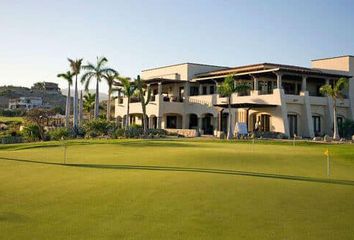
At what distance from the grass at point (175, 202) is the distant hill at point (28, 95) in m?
136

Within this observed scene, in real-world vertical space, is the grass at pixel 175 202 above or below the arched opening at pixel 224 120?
below

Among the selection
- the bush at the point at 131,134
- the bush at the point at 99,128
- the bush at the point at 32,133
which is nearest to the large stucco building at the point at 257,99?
the bush at the point at 131,134

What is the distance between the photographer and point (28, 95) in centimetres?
15375

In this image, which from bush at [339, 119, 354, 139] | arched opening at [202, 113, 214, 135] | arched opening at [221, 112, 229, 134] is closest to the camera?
bush at [339, 119, 354, 139]

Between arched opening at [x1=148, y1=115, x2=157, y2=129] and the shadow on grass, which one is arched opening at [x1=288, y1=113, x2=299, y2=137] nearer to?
arched opening at [x1=148, y1=115, x2=157, y2=129]

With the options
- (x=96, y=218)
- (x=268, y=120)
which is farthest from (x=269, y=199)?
(x=268, y=120)

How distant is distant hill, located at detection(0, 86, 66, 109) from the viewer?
5817 inches

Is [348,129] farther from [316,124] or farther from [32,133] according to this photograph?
[32,133]

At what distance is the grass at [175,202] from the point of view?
7621 mm

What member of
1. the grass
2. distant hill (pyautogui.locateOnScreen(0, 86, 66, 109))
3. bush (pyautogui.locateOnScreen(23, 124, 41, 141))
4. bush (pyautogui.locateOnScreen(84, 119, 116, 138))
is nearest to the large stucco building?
bush (pyautogui.locateOnScreen(84, 119, 116, 138))

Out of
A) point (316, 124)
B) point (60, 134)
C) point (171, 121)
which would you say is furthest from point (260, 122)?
point (60, 134)

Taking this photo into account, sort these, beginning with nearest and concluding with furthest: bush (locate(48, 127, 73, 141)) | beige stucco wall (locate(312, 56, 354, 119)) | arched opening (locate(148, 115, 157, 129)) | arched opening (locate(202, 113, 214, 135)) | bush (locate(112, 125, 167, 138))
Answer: bush (locate(48, 127, 73, 141)), bush (locate(112, 125, 167, 138)), beige stucco wall (locate(312, 56, 354, 119)), arched opening (locate(202, 113, 214, 135)), arched opening (locate(148, 115, 157, 129))

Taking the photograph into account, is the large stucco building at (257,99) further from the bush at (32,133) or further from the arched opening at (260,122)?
the bush at (32,133)

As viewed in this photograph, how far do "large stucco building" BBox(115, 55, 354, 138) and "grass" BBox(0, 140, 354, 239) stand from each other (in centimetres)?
3285
